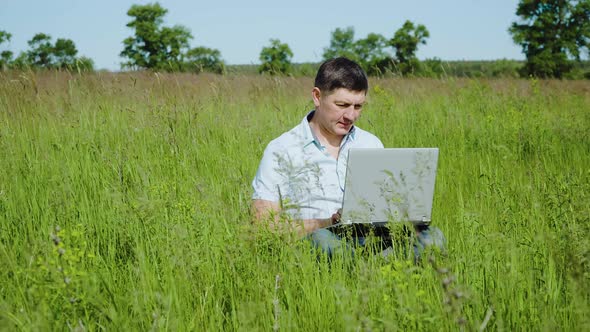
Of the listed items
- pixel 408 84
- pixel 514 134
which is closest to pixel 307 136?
pixel 514 134

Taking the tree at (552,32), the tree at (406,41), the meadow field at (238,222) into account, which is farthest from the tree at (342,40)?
the meadow field at (238,222)

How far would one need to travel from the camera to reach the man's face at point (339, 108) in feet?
10.1

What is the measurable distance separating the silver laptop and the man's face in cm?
68

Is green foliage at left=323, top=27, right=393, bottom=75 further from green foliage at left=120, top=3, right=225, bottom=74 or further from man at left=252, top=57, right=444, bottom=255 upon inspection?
man at left=252, top=57, right=444, bottom=255

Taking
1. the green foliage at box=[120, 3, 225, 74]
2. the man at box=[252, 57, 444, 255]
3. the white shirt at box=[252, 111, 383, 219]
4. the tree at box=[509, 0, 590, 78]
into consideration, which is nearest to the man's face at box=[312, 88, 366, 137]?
the man at box=[252, 57, 444, 255]

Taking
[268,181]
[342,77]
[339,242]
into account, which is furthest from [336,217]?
[342,77]

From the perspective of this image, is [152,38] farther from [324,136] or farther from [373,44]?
[324,136]

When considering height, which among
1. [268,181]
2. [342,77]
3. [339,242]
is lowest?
[339,242]

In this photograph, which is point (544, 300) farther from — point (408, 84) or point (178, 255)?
point (408, 84)

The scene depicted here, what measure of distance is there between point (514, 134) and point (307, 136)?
9.52ft

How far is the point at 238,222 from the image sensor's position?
242cm

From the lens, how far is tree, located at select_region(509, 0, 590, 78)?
36688 millimetres

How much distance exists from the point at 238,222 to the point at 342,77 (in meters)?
1.12

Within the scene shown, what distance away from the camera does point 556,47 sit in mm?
37469
